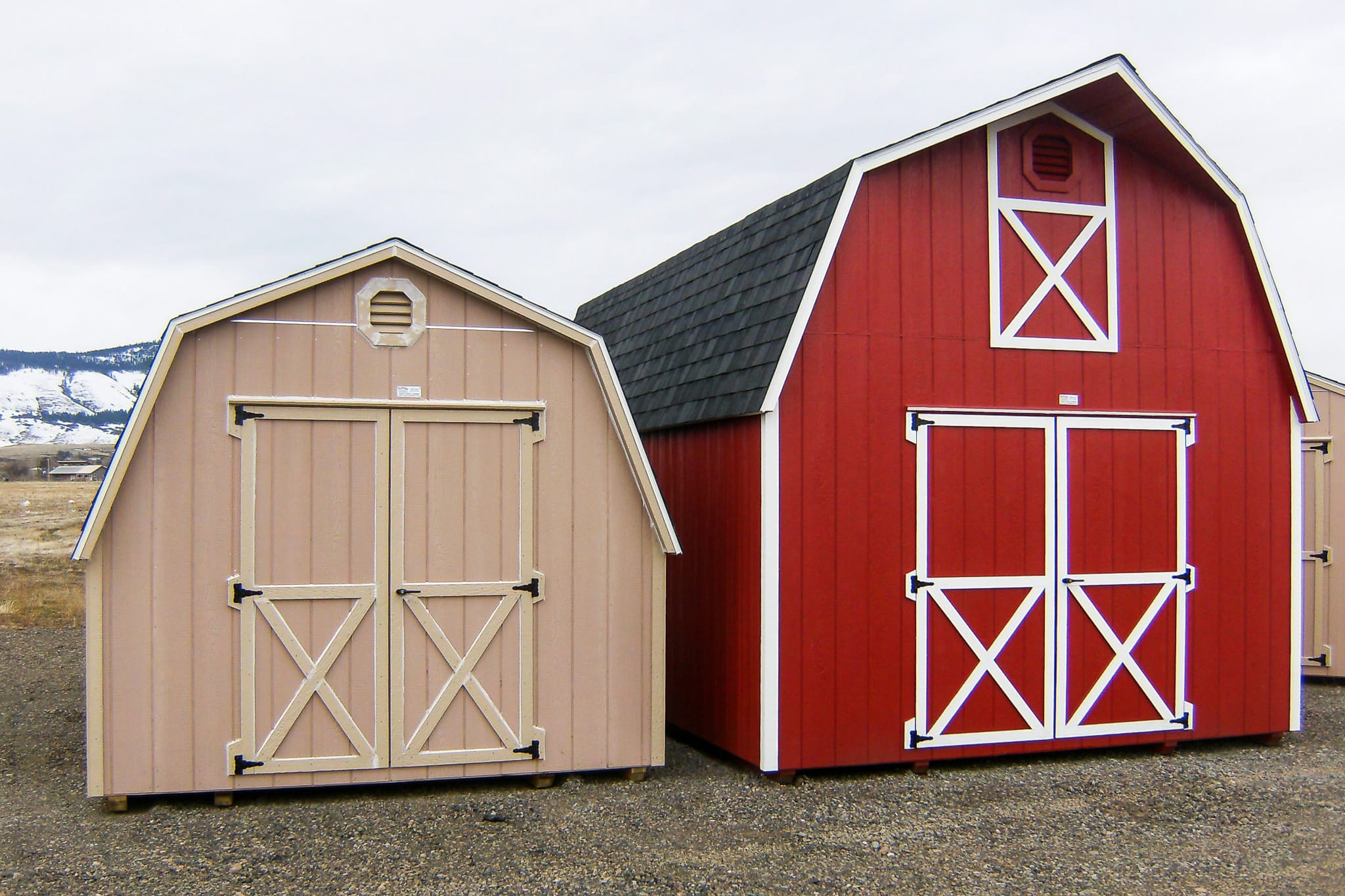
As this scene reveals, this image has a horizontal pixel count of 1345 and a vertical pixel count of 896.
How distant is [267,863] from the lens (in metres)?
6.01

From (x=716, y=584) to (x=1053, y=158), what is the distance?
3.97 m

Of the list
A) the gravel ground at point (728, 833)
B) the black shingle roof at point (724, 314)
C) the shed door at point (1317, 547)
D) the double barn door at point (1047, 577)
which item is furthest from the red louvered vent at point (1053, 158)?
the shed door at point (1317, 547)

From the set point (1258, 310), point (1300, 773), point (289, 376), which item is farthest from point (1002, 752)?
point (289, 376)

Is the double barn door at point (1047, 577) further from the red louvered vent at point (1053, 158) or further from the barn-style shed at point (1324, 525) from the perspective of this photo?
the barn-style shed at point (1324, 525)

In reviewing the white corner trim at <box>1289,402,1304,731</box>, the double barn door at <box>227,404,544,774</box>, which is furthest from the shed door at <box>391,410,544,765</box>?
the white corner trim at <box>1289,402,1304,731</box>

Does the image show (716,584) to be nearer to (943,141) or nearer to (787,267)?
(787,267)

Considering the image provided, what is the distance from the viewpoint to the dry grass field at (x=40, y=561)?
17.5 meters

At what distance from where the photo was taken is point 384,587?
724 centimetres

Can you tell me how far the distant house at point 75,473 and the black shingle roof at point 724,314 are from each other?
2020 inches

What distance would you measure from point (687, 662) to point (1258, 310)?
17.0 ft

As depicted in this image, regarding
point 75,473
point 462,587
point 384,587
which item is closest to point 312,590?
point 384,587

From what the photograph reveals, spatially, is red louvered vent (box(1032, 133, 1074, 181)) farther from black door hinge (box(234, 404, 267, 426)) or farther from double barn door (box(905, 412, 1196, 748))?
black door hinge (box(234, 404, 267, 426))

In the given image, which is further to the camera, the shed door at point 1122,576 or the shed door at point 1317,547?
the shed door at point 1317,547

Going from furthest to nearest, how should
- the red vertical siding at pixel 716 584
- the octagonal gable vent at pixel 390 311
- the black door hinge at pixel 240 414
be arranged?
the red vertical siding at pixel 716 584 → the octagonal gable vent at pixel 390 311 → the black door hinge at pixel 240 414
